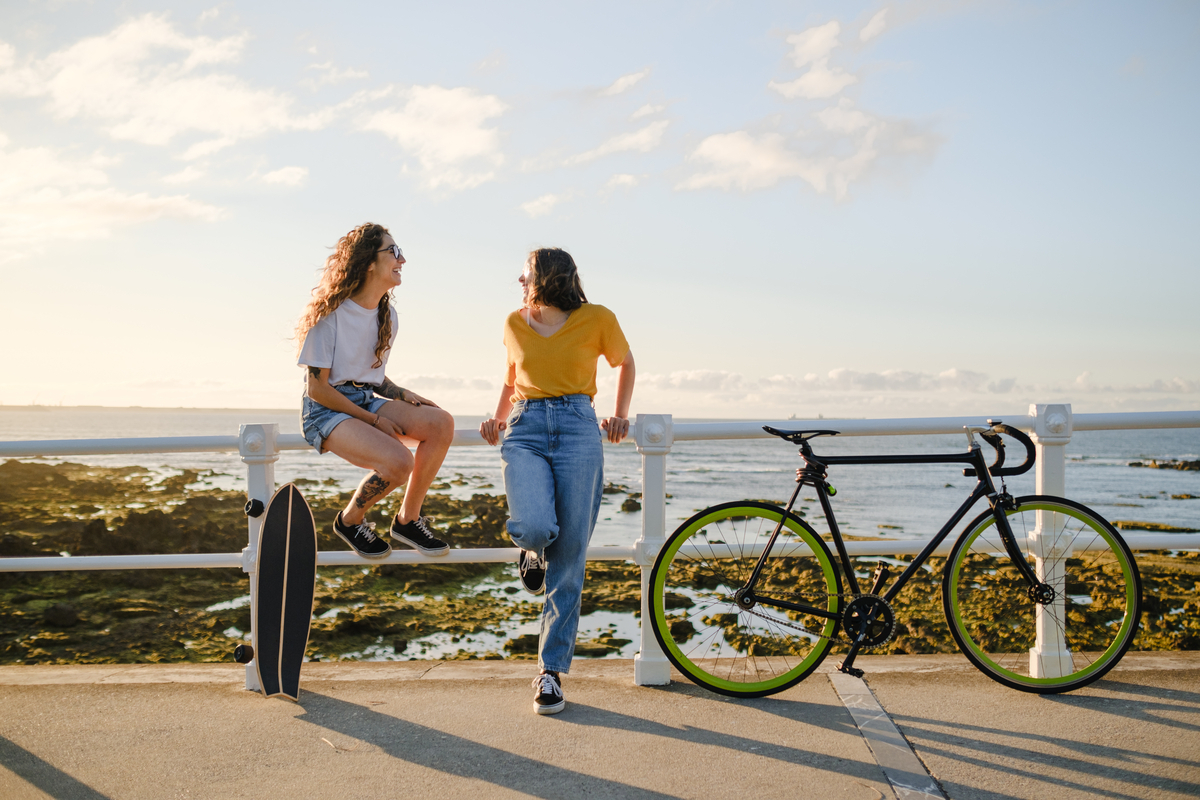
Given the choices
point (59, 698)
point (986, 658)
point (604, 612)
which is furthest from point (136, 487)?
point (986, 658)

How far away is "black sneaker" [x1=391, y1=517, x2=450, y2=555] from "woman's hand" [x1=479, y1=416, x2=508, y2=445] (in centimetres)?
42

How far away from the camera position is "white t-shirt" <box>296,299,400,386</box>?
Result: 3.13 metres

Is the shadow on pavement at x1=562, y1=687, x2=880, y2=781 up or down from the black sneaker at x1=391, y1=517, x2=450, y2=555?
down

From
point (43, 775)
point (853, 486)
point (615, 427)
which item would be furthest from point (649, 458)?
point (853, 486)

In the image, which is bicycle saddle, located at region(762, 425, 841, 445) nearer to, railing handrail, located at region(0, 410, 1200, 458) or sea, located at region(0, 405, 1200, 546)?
railing handrail, located at region(0, 410, 1200, 458)

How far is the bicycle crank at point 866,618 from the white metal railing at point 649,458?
0.99 ft

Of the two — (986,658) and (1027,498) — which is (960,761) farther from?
(1027,498)

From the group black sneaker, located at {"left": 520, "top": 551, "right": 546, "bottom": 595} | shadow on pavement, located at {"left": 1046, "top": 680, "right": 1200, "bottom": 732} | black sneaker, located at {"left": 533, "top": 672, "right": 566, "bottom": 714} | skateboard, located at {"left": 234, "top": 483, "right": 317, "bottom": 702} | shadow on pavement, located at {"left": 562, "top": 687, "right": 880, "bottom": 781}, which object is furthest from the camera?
black sneaker, located at {"left": 520, "top": 551, "right": 546, "bottom": 595}

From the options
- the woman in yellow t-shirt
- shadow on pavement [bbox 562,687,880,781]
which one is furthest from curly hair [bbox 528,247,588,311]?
shadow on pavement [bbox 562,687,880,781]

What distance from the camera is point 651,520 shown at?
3330 mm

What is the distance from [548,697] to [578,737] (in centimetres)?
27

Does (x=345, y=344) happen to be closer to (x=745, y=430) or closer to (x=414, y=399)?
(x=414, y=399)

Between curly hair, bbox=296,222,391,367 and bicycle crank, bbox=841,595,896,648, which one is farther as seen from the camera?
curly hair, bbox=296,222,391,367

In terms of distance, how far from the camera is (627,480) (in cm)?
3731
